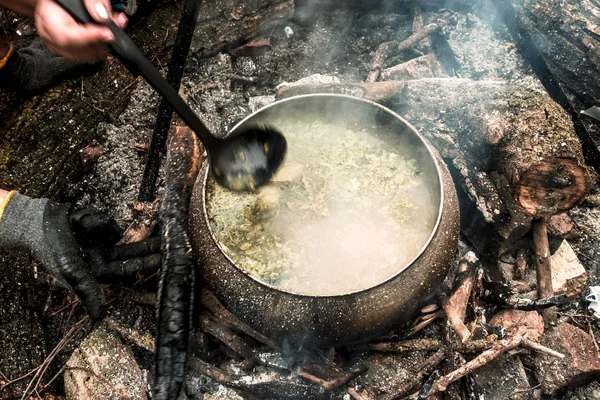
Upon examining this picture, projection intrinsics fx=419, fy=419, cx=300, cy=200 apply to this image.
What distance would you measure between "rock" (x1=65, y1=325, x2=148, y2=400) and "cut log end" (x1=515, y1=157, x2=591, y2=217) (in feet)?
8.19

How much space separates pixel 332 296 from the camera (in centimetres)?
172

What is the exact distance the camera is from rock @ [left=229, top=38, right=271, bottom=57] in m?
3.82

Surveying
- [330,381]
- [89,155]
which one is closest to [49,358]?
[89,155]

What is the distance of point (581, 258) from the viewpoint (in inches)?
120

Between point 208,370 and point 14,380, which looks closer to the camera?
point 208,370

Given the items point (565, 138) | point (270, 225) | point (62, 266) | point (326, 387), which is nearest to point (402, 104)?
point (565, 138)

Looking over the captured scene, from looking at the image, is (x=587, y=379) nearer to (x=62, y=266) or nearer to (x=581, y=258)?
(x=581, y=258)

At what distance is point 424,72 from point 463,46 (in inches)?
24.6

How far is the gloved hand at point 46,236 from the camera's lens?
2301mm

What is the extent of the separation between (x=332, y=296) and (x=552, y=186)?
60.2 inches

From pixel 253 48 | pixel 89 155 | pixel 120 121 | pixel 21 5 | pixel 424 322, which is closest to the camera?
pixel 21 5

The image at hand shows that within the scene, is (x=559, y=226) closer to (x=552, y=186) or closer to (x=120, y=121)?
(x=552, y=186)

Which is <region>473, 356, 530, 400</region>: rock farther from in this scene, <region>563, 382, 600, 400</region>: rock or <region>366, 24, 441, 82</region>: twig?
<region>366, 24, 441, 82</region>: twig

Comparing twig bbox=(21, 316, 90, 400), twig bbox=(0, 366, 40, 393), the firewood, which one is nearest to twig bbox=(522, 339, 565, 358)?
the firewood
